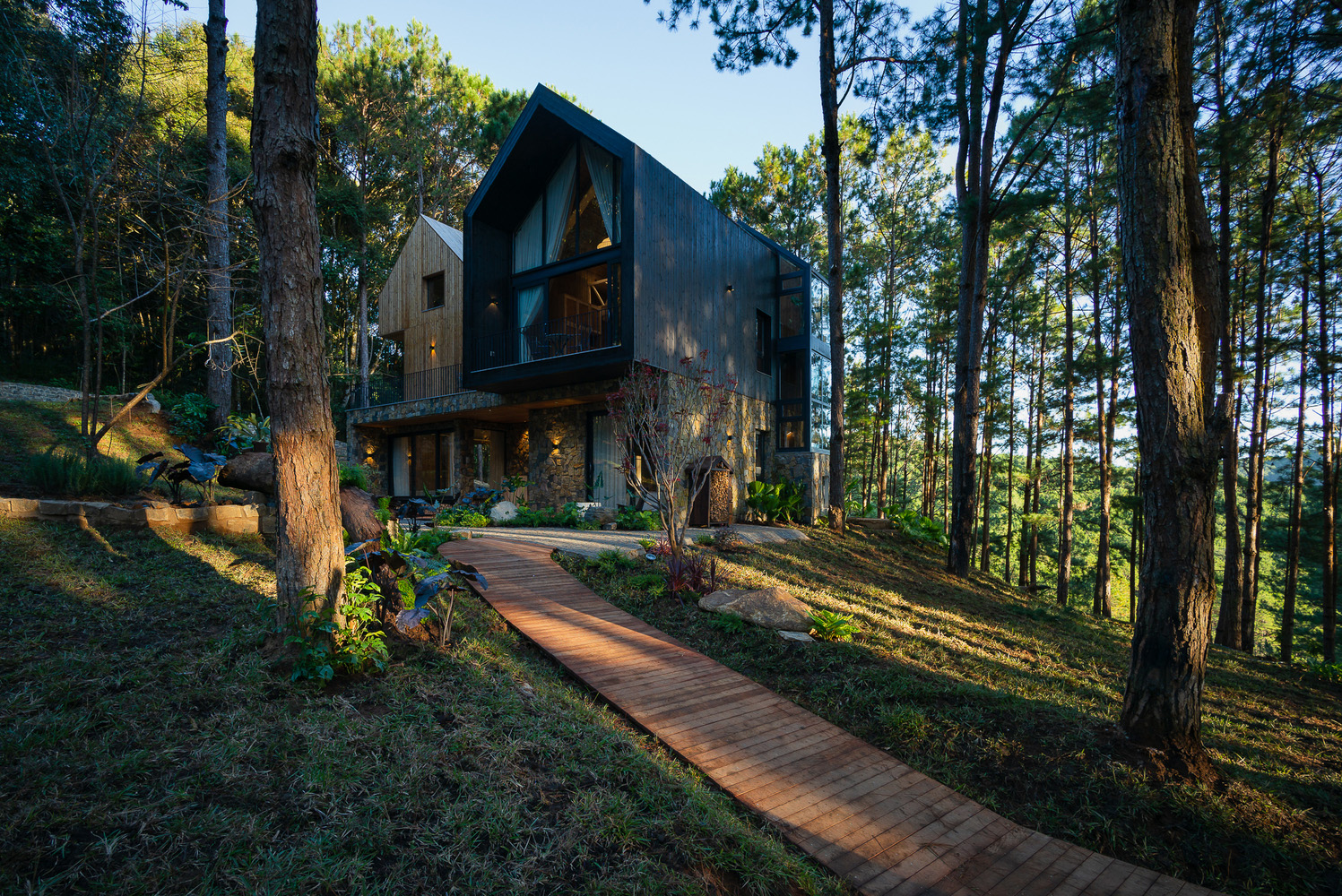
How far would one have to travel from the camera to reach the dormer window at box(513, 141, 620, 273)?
11703mm

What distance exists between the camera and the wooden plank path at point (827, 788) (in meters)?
2.49

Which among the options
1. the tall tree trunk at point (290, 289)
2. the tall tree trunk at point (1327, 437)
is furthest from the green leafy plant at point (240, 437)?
the tall tree trunk at point (1327, 437)

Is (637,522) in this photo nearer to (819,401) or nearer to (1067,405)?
(819,401)

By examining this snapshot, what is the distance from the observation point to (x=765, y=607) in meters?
5.61

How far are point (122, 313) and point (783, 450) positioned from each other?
18.4 m

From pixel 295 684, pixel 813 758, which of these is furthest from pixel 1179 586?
pixel 295 684

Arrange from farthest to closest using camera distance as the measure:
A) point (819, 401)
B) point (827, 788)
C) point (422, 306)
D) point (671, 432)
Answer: point (422, 306) < point (819, 401) < point (671, 432) < point (827, 788)

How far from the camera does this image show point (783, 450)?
15000mm

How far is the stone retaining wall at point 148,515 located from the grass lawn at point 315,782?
1.90m

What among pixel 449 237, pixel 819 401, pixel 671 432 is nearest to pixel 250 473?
pixel 671 432

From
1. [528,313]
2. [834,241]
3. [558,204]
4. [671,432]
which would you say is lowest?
[671,432]

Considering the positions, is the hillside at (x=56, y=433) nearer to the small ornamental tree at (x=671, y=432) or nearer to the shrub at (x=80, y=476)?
the shrub at (x=80, y=476)

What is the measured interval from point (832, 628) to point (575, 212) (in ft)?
34.5

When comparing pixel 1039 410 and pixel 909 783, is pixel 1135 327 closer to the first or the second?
pixel 909 783
